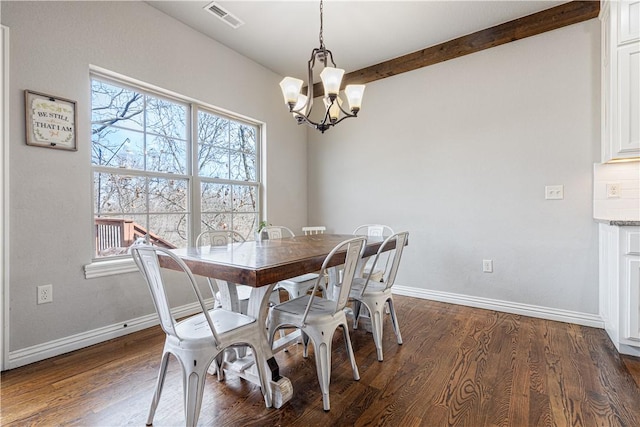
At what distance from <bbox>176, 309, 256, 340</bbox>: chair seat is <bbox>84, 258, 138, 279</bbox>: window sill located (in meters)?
1.28

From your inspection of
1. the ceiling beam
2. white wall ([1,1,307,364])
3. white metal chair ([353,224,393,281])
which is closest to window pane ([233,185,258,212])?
white wall ([1,1,307,364])

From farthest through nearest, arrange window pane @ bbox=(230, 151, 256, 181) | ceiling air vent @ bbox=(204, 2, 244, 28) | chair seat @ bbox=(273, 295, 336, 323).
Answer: window pane @ bbox=(230, 151, 256, 181)
ceiling air vent @ bbox=(204, 2, 244, 28)
chair seat @ bbox=(273, 295, 336, 323)

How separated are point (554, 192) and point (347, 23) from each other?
251cm

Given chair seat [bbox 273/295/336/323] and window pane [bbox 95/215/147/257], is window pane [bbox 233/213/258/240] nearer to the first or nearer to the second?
window pane [bbox 95/215/147/257]

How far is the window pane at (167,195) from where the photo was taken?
2842 mm

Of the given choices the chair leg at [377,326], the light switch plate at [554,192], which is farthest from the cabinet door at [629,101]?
the chair leg at [377,326]

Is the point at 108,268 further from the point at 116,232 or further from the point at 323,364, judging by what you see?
the point at 323,364

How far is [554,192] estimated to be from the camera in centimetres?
287

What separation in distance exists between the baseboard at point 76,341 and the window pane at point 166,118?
5.50 ft

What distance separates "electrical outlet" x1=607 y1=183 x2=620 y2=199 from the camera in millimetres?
2611

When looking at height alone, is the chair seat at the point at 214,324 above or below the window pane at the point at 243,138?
below

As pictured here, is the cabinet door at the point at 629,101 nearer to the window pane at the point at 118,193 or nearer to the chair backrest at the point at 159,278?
the chair backrest at the point at 159,278

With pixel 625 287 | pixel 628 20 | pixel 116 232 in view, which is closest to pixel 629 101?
pixel 628 20

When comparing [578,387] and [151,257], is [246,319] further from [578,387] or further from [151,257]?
[578,387]
